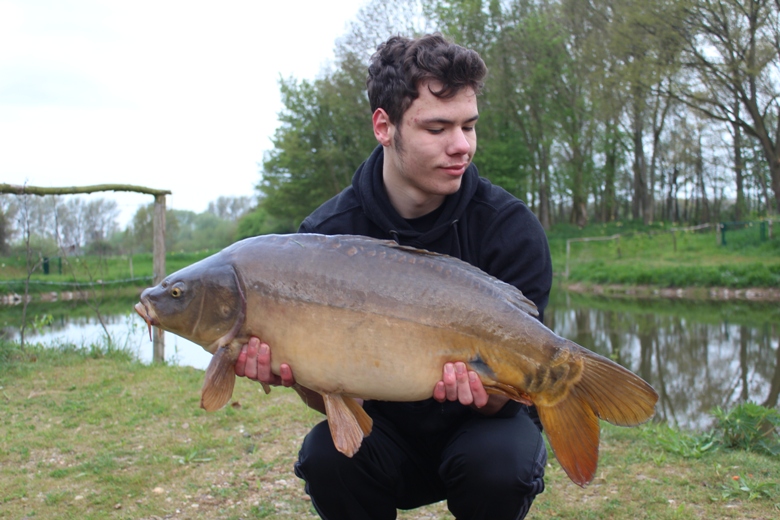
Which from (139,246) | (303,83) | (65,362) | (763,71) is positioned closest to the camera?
(65,362)

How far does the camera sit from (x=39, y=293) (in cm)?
1271

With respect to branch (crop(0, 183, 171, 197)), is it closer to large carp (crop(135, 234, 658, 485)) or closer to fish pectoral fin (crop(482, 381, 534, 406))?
large carp (crop(135, 234, 658, 485))

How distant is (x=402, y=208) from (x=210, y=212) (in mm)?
61665

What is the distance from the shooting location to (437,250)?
2557mm

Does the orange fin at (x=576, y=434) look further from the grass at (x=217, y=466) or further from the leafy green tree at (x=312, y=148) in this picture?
the leafy green tree at (x=312, y=148)

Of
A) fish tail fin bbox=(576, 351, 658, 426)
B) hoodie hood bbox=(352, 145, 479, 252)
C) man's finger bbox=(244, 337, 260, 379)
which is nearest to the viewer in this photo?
fish tail fin bbox=(576, 351, 658, 426)

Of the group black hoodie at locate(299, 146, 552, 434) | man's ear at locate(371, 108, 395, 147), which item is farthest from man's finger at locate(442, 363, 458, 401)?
man's ear at locate(371, 108, 395, 147)

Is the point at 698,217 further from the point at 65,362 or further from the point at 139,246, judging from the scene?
the point at 65,362

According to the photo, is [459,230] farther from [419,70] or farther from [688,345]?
[688,345]

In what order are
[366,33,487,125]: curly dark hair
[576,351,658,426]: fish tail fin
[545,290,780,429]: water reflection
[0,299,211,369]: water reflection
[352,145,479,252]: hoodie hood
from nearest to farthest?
[576,351,658,426]: fish tail fin → [366,33,487,125]: curly dark hair → [352,145,479,252]: hoodie hood → [545,290,780,429]: water reflection → [0,299,211,369]: water reflection

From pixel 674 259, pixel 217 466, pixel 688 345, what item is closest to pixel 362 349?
pixel 217 466

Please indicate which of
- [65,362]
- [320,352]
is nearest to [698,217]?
[65,362]

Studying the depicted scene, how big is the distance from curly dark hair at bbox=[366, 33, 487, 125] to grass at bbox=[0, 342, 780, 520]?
1.89 meters

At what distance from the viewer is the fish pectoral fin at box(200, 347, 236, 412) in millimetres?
2068
